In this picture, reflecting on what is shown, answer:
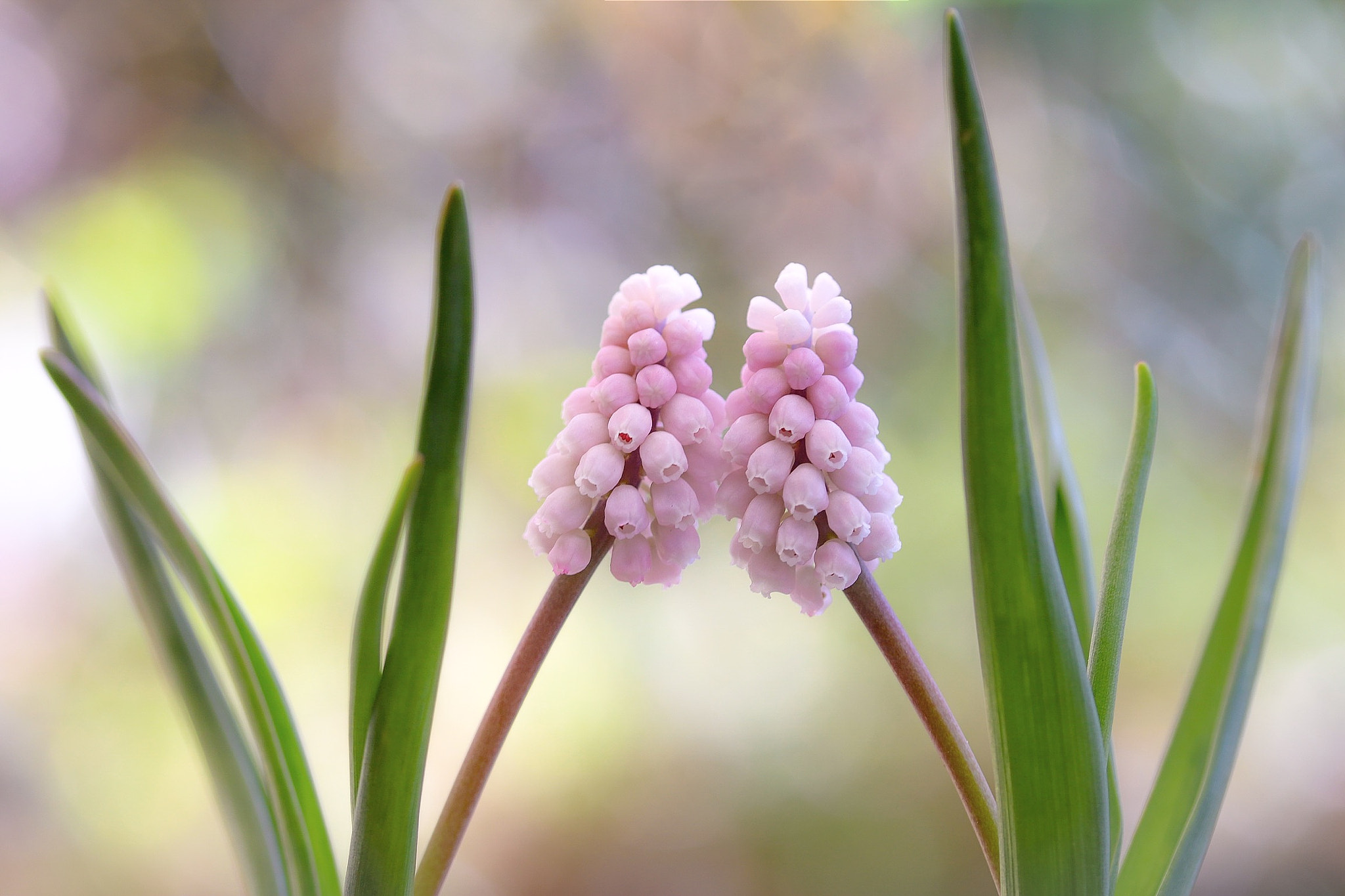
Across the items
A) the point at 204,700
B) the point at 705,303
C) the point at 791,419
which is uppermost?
the point at 705,303

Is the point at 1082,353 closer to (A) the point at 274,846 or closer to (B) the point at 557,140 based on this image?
(B) the point at 557,140

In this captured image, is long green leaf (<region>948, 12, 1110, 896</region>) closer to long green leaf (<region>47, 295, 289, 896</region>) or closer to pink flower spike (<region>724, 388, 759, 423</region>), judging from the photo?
pink flower spike (<region>724, 388, 759, 423</region>)

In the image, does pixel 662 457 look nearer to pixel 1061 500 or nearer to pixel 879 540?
pixel 879 540

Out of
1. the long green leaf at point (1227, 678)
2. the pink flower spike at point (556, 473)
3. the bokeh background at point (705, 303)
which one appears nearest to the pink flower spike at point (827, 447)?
the pink flower spike at point (556, 473)

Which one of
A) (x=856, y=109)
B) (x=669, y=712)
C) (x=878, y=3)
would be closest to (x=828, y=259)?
(x=856, y=109)

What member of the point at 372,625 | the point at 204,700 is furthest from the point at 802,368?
the point at 204,700

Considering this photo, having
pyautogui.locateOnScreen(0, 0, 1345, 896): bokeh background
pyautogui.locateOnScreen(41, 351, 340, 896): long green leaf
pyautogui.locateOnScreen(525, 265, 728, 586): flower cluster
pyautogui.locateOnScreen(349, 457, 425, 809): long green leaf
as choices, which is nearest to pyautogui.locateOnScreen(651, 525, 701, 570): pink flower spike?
pyautogui.locateOnScreen(525, 265, 728, 586): flower cluster
